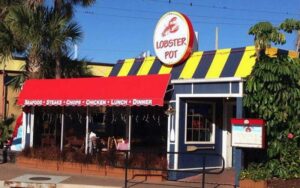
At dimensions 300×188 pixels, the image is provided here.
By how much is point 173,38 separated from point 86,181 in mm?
5379

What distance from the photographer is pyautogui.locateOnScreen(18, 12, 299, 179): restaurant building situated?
16.3 meters

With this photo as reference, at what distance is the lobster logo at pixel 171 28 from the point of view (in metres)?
18.1

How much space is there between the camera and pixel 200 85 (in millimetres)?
16141

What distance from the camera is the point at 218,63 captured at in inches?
671

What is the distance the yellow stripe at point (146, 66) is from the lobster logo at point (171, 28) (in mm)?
1510

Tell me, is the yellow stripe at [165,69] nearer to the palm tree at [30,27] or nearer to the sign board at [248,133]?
the sign board at [248,133]

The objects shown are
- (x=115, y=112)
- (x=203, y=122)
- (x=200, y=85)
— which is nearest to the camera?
(x=200, y=85)

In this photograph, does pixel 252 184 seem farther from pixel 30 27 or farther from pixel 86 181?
pixel 30 27

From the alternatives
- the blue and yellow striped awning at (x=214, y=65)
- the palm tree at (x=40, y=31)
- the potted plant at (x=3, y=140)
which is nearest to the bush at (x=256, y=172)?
the blue and yellow striped awning at (x=214, y=65)

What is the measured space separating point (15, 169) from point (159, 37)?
6720mm

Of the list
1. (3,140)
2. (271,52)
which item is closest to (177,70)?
(271,52)

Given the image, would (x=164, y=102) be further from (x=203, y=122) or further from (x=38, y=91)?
(x=38, y=91)

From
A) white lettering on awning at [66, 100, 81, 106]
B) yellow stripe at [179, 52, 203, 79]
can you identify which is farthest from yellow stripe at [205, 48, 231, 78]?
white lettering on awning at [66, 100, 81, 106]

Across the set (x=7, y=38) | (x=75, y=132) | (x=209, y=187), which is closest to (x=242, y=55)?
(x=209, y=187)
